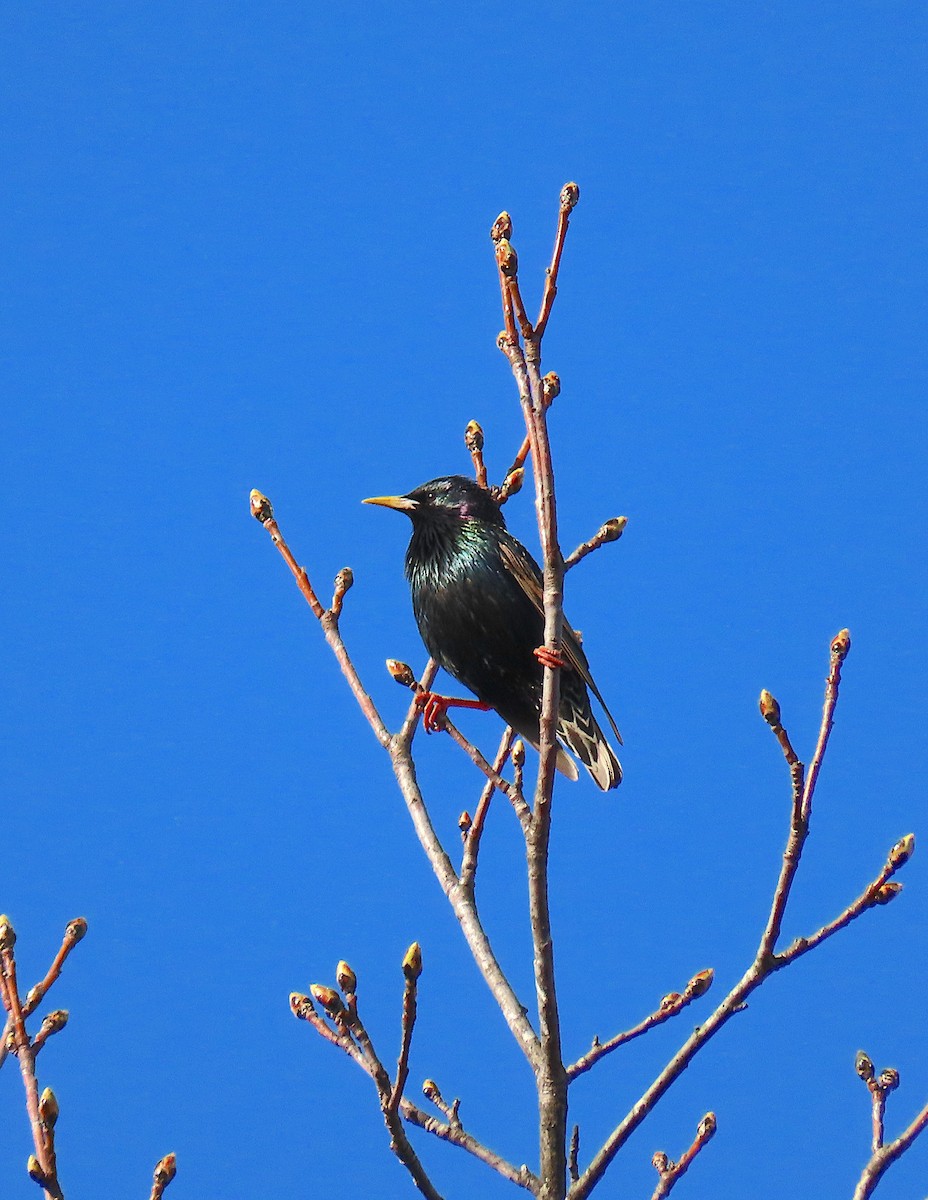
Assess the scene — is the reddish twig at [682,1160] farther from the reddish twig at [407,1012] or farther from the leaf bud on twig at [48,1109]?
the leaf bud on twig at [48,1109]

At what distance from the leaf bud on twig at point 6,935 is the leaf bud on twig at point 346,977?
761 millimetres

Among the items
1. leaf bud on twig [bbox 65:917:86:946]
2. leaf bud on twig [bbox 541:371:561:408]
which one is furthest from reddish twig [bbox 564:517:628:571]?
leaf bud on twig [bbox 65:917:86:946]

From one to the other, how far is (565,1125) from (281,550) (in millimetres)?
1645

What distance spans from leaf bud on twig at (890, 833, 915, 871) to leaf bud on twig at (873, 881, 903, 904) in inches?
2.3

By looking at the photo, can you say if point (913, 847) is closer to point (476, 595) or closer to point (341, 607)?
point (341, 607)

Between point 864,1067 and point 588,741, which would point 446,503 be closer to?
point 588,741

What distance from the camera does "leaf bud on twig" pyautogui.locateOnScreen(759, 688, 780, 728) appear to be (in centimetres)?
254

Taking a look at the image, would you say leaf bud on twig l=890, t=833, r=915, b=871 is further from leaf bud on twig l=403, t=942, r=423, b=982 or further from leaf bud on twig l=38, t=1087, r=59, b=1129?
leaf bud on twig l=38, t=1087, r=59, b=1129

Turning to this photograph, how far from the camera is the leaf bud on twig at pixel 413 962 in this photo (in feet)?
7.32

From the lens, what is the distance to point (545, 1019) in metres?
2.58

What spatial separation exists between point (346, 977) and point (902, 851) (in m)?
1.11

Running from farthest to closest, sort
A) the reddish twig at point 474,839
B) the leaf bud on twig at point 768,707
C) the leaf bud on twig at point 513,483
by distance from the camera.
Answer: the leaf bud on twig at point 513,483 < the reddish twig at point 474,839 < the leaf bud on twig at point 768,707

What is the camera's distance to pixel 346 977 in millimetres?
2311

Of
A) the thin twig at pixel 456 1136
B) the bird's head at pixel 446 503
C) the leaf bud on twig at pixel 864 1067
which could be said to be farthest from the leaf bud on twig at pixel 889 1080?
the bird's head at pixel 446 503
